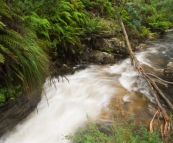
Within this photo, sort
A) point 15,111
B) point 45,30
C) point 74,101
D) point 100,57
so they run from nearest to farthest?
point 15,111, point 74,101, point 45,30, point 100,57

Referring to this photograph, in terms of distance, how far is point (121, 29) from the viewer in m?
8.89

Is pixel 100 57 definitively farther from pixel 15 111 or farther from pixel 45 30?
pixel 15 111

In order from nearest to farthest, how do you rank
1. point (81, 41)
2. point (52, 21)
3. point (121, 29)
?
point (52, 21)
point (81, 41)
point (121, 29)

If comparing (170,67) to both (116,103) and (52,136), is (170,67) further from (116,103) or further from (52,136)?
(52,136)

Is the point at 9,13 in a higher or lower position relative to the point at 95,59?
higher

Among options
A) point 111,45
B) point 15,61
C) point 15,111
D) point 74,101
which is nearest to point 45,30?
point 74,101

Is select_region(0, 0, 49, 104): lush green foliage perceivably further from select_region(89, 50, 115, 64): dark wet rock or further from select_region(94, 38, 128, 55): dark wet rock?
select_region(94, 38, 128, 55): dark wet rock

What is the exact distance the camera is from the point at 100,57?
7496 millimetres

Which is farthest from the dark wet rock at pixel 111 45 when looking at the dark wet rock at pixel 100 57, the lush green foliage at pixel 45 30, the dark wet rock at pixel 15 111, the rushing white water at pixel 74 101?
the dark wet rock at pixel 15 111

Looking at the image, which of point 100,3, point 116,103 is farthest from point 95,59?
point 100,3

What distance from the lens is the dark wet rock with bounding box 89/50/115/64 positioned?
7469 mm

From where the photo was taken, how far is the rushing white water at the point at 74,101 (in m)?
4.01

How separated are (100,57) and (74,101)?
298 cm

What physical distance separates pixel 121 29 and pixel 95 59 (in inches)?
101
